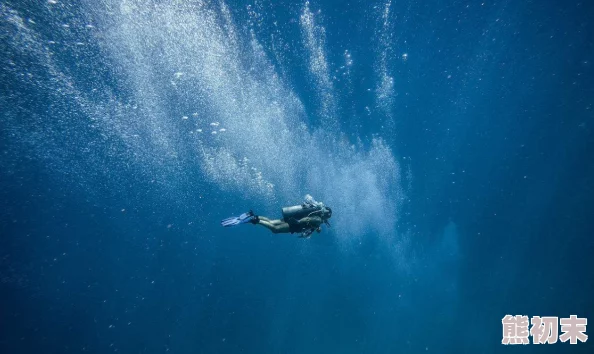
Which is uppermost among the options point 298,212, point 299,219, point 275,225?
point 298,212

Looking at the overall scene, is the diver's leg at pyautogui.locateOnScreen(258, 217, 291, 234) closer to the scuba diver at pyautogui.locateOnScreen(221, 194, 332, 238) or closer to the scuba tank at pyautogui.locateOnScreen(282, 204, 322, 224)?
the scuba diver at pyautogui.locateOnScreen(221, 194, 332, 238)

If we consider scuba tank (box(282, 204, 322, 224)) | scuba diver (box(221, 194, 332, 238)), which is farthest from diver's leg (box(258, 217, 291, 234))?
scuba tank (box(282, 204, 322, 224))

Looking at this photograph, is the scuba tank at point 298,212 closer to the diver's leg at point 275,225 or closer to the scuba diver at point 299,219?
the scuba diver at point 299,219

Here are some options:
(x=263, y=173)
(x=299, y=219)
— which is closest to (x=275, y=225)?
(x=299, y=219)

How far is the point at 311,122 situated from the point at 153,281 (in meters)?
45.9

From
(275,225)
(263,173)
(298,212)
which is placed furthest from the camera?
(263,173)

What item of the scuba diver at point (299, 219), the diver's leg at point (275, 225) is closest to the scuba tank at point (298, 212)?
the scuba diver at point (299, 219)

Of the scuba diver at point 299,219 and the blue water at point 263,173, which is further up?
the blue water at point 263,173

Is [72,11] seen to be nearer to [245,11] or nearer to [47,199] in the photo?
[245,11]

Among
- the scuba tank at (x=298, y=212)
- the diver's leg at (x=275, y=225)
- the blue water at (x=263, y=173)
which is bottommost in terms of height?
the diver's leg at (x=275, y=225)

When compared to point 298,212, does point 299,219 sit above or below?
below

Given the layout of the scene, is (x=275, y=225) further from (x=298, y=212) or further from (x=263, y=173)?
(x=263, y=173)

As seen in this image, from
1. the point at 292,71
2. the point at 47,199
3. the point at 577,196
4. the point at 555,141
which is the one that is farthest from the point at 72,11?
the point at 577,196

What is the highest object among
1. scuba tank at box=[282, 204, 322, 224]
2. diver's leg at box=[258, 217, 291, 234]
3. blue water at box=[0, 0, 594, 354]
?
blue water at box=[0, 0, 594, 354]
